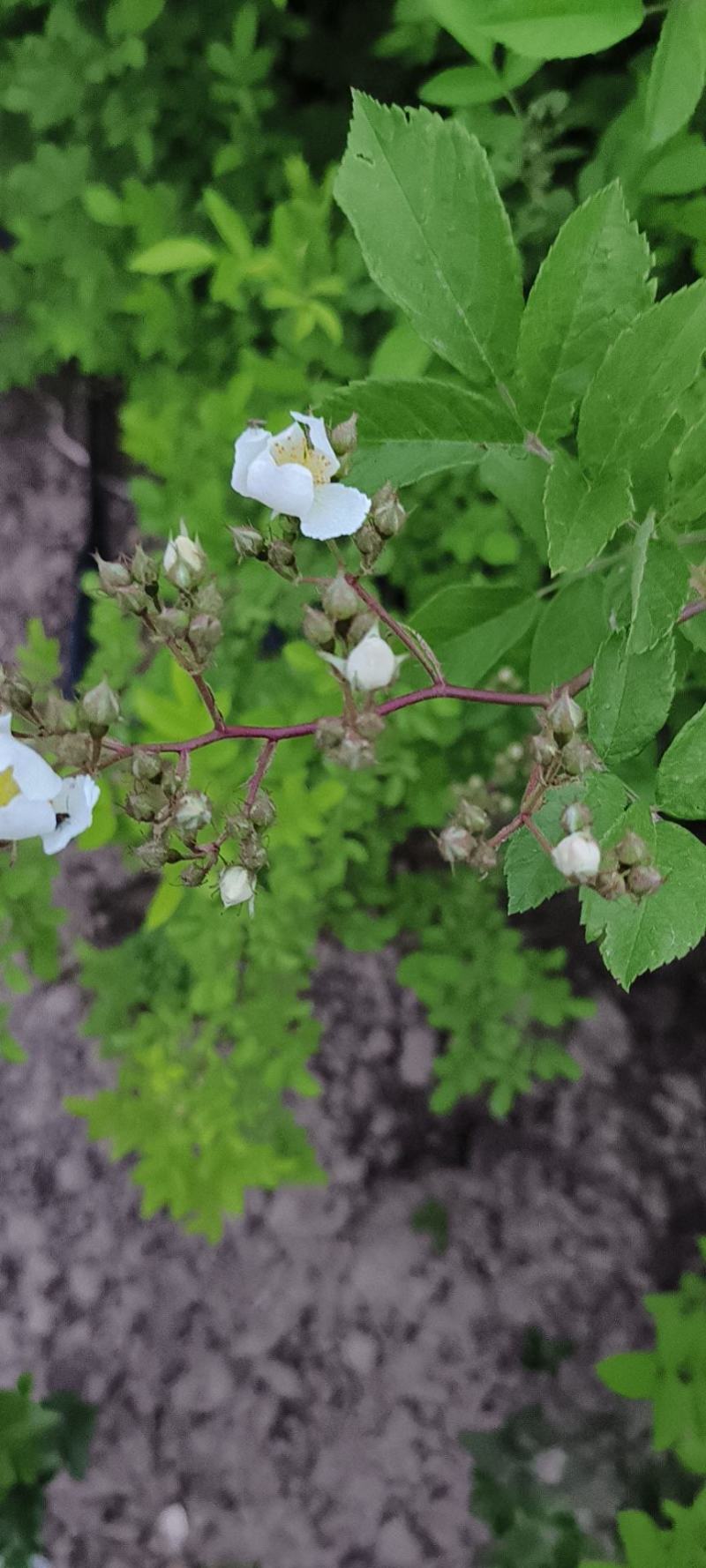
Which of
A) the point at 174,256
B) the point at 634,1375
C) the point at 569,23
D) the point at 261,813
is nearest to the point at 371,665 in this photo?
the point at 261,813

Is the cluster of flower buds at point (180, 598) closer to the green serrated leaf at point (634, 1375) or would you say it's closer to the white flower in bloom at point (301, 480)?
the white flower in bloom at point (301, 480)

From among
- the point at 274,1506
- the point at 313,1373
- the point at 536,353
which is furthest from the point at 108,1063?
the point at 536,353

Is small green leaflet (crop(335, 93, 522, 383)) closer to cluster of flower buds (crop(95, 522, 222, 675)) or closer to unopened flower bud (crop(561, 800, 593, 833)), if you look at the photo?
cluster of flower buds (crop(95, 522, 222, 675))

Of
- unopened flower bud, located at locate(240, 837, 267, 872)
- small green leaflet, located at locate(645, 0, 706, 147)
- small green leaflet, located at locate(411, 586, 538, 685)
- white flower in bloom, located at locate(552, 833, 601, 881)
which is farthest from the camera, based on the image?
small green leaflet, located at locate(411, 586, 538, 685)

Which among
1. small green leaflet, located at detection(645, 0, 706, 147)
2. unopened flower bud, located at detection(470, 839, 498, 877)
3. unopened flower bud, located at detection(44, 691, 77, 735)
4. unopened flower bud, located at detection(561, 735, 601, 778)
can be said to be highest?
small green leaflet, located at detection(645, 0, 706, 147)

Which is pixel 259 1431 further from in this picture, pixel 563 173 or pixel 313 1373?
pixel 563 173

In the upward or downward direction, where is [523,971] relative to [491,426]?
downward

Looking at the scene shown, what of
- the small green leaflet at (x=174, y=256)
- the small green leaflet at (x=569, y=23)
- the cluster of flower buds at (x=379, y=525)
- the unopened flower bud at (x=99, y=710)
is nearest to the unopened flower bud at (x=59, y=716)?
the unopened flower bud at (x=99, y=710)

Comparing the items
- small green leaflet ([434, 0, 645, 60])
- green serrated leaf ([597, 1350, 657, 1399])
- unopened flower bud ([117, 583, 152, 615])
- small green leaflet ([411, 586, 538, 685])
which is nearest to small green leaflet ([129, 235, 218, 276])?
small green leaflet ([434, 0, 645, 60])
